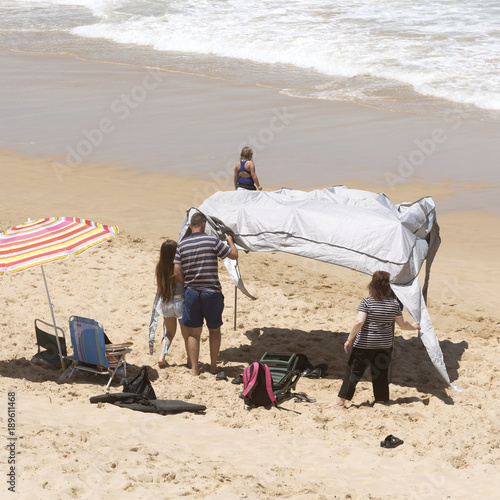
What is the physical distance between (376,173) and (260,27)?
16.1 m

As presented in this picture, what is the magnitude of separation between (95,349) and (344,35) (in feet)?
70.3

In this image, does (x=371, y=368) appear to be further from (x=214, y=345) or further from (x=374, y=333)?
(x=214, y=345)

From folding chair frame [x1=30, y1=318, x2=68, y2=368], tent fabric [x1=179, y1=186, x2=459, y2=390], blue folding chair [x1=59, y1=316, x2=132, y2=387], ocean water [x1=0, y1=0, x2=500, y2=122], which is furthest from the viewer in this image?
ocean water [x1=0, y1=0, x2=500, y2=122]

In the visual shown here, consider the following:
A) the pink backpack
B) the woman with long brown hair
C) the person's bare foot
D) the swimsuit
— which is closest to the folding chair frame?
the woman with long brown hair


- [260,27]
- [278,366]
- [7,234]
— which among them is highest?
[260,27]

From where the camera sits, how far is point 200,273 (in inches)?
271

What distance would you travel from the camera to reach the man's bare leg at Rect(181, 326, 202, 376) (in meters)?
7.19

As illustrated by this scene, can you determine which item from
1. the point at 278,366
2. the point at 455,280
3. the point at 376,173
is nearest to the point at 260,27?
the point at 376,173

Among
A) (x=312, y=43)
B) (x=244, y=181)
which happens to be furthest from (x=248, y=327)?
(x=312, y=43)

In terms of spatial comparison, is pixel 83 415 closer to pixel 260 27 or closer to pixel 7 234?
pixel 7 234

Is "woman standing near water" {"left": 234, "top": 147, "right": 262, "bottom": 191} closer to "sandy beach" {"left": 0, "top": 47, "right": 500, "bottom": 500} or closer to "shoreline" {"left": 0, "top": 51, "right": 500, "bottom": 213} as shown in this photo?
"sandy beach" {"left": 0, "top": 47, "right": 500, "bottom": 500}

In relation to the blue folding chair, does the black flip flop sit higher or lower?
lower

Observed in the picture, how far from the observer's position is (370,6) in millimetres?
29531

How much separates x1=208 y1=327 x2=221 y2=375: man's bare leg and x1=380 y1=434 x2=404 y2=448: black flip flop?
203 centimetres
